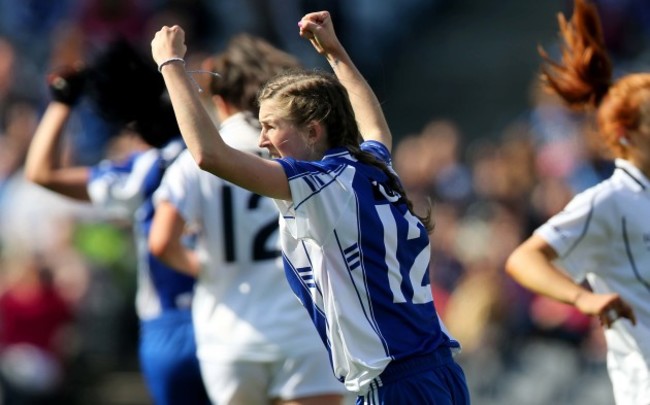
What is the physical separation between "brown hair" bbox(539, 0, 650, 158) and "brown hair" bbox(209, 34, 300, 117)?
3.96 ft

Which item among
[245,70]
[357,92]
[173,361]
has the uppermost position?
[357,92]

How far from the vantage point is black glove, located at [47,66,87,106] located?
21.6 ft

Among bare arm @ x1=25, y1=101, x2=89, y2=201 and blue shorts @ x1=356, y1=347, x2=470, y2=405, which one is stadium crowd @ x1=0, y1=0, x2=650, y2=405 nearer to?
bare arm @ x1=25, y1=101, x2=89, y2=201

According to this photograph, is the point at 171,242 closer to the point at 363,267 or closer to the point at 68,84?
the point at 68,84

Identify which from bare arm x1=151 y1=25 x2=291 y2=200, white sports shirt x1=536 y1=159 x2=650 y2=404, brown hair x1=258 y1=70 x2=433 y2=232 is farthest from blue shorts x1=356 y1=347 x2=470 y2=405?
white sports shirt x1=536 y1=159 x2=650 y2=404

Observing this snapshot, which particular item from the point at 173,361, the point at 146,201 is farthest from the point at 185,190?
the point at 173,361

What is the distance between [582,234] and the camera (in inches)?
196

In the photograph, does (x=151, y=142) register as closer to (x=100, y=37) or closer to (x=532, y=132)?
(x=532, y=132)

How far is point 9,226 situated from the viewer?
37.6 feet

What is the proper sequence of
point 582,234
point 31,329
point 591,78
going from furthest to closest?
point 31,329
point 591,78
point 582,234

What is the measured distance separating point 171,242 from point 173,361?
2.53 feet

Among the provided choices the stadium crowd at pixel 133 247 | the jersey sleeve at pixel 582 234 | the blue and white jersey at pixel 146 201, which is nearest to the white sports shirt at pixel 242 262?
the blue and white jersey at pixel 146 201

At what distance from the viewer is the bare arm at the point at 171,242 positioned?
5957 millimetres

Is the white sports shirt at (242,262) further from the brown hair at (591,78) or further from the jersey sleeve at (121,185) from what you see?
the brown hair at (591,78)
